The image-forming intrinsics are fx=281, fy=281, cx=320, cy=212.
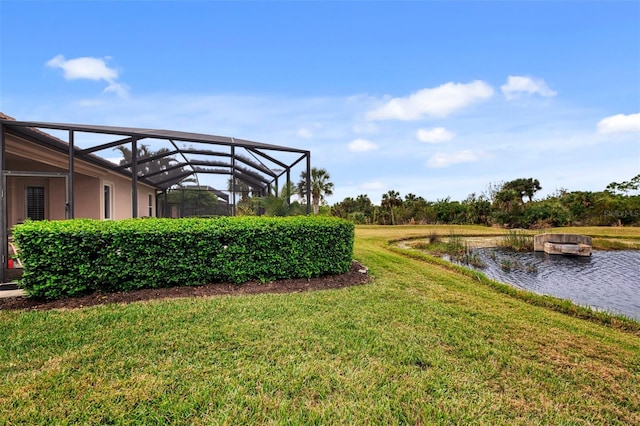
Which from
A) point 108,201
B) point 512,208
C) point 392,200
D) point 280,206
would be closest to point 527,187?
point 512,208

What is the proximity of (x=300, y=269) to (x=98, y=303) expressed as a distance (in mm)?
3219

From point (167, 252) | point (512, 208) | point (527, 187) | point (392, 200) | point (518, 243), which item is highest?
point (527, 187)

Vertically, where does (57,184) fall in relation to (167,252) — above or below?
above

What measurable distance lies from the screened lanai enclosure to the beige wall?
0.02 metres

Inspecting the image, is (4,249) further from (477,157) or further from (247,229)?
(477,157)

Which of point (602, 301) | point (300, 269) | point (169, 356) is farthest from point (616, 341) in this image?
point (169, 356)

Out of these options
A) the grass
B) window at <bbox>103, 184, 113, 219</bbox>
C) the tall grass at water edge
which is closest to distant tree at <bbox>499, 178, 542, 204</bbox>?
the tall grass at water edge

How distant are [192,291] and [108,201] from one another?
311 inches

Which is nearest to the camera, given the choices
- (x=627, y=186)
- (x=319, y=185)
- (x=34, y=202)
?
(x=34, y=202)

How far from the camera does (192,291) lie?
4727mm

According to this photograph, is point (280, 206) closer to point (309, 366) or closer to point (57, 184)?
point (309, 366)

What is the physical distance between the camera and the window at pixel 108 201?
9.96 meters

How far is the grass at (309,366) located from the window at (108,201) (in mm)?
7194

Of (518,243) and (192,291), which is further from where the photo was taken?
(518,243)
